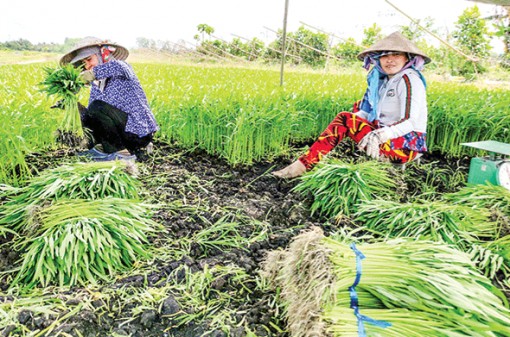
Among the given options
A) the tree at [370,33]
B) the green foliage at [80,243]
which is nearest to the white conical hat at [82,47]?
the green foliage at [80,243]

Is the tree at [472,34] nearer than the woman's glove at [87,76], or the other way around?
the woman's glove at [87,76]

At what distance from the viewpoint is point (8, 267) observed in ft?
6.18

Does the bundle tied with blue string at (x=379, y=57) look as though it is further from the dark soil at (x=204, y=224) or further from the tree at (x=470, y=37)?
the tree at (x=470, y=37)

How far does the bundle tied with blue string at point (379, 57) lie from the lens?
9.78 feet

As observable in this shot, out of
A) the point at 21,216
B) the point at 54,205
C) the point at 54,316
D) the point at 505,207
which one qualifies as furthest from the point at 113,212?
the point at 505,207

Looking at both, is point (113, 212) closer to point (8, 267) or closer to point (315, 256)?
point (8, 267)

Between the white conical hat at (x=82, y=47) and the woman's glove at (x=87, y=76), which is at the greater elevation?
the white conical hat at (x=82, y=47)

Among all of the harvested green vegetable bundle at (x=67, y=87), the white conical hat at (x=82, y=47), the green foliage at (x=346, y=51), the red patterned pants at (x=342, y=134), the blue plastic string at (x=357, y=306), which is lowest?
the blue plastic string at (x=357, y=306)

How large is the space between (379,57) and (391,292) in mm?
2223

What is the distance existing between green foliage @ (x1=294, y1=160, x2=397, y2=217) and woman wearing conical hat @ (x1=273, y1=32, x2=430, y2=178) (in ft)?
1.27

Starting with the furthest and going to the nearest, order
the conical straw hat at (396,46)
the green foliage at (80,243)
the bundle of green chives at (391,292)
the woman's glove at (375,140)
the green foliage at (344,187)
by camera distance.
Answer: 1. the conical straw hat at (396,46)
2. the woman's glove at (375,140)
3. the green foliage at (344,187)
4. the green foliage at (80,243)
5. the bundle of green chives at (391,292)

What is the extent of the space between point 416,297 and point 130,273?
3.97 feet

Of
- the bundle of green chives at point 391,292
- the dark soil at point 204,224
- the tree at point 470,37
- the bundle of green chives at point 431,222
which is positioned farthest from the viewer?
the tree at point 470,37

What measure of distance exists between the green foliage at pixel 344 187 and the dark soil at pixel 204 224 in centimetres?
9
